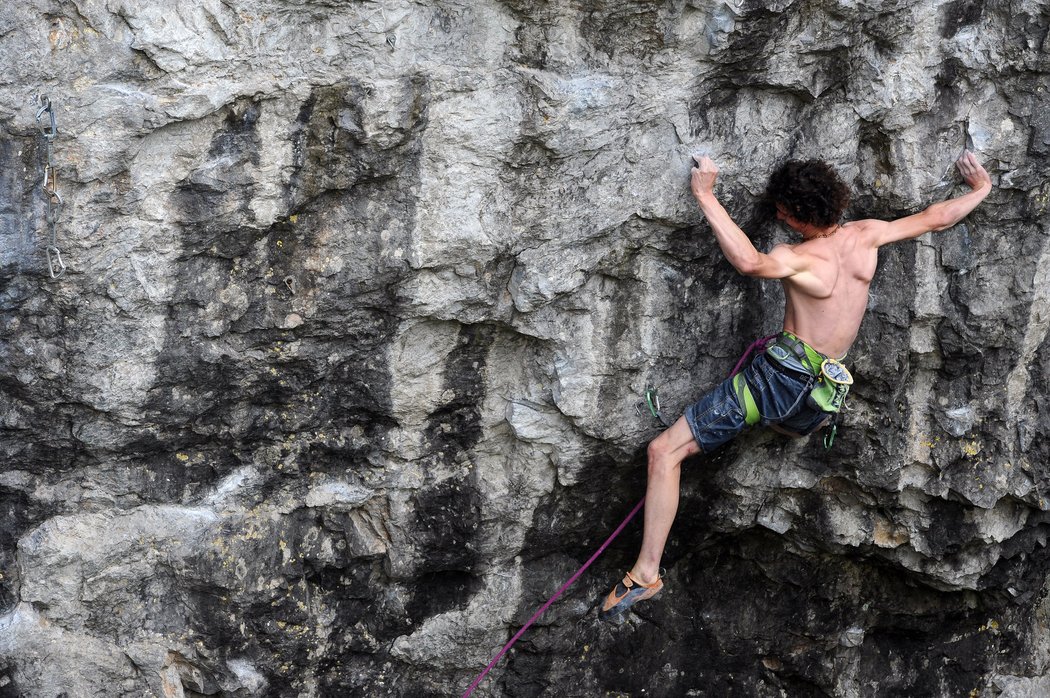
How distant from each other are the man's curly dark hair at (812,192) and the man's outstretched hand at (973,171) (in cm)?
51

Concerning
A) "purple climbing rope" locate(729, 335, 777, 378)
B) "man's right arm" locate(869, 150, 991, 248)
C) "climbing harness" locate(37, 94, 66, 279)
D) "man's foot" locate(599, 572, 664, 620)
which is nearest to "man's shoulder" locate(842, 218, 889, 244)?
"man's right arm" locate(869, 150, 991, 248)

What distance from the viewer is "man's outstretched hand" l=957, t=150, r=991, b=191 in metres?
3.96

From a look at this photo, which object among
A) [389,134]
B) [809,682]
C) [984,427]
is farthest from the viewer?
[809,682]

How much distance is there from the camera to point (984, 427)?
174 inches

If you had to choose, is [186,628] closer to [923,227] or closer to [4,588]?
[4,588]

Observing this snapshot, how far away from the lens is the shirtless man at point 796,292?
379 cm

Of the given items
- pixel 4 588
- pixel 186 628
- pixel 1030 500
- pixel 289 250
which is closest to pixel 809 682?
pixel 1030 500

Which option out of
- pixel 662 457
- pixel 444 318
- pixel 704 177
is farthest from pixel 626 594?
pixel 704 177

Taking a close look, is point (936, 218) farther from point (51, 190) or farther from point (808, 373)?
point (51, 190)

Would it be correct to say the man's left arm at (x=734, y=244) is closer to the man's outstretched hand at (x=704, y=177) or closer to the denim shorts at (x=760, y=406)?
the man's outstretched hand at (x=704, y=177)

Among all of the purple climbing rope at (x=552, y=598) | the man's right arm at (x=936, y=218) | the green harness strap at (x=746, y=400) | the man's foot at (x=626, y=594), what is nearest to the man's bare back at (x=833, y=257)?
the man's right arm at (x=936, y=218)

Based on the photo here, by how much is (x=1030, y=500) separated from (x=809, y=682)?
1.36m

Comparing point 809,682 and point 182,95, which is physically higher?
point 182,95

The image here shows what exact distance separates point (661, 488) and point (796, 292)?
0.92 meters
